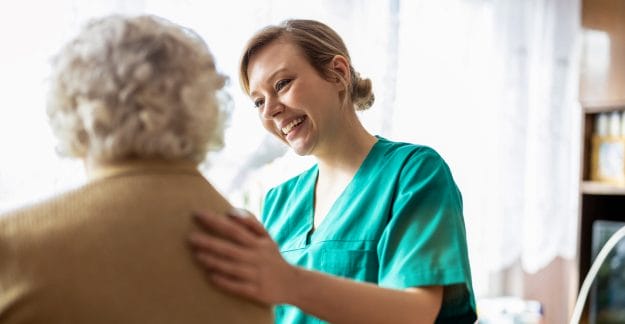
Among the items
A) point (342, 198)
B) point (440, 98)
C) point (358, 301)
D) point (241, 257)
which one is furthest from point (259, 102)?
point (440, 98)

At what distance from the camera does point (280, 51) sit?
152cm

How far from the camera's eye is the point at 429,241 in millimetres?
1273

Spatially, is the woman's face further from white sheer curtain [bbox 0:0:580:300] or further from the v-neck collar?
white sheer curtain [bbox 0:0:580:300]

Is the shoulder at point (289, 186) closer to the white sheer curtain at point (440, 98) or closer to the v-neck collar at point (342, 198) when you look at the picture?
the v-neck collar at point (342, 198)

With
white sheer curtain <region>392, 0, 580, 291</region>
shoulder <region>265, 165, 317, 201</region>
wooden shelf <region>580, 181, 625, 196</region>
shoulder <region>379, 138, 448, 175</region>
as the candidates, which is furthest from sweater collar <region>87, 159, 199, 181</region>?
wooden shelf <region>580, 181, 625, 196</region>

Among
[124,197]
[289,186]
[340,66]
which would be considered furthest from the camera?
[289,186]

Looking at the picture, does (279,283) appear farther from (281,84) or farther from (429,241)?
(281,84)

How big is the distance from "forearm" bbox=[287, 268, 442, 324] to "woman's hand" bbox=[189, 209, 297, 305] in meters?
0.06

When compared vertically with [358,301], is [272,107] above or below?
above

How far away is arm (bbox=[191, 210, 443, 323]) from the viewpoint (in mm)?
874

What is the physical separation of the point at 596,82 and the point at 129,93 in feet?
9.61

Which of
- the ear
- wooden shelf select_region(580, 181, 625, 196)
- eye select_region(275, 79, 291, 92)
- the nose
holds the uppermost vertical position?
the ear

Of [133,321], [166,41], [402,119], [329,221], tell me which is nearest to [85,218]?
[133,321]

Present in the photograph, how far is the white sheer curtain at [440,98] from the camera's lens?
197 cm
